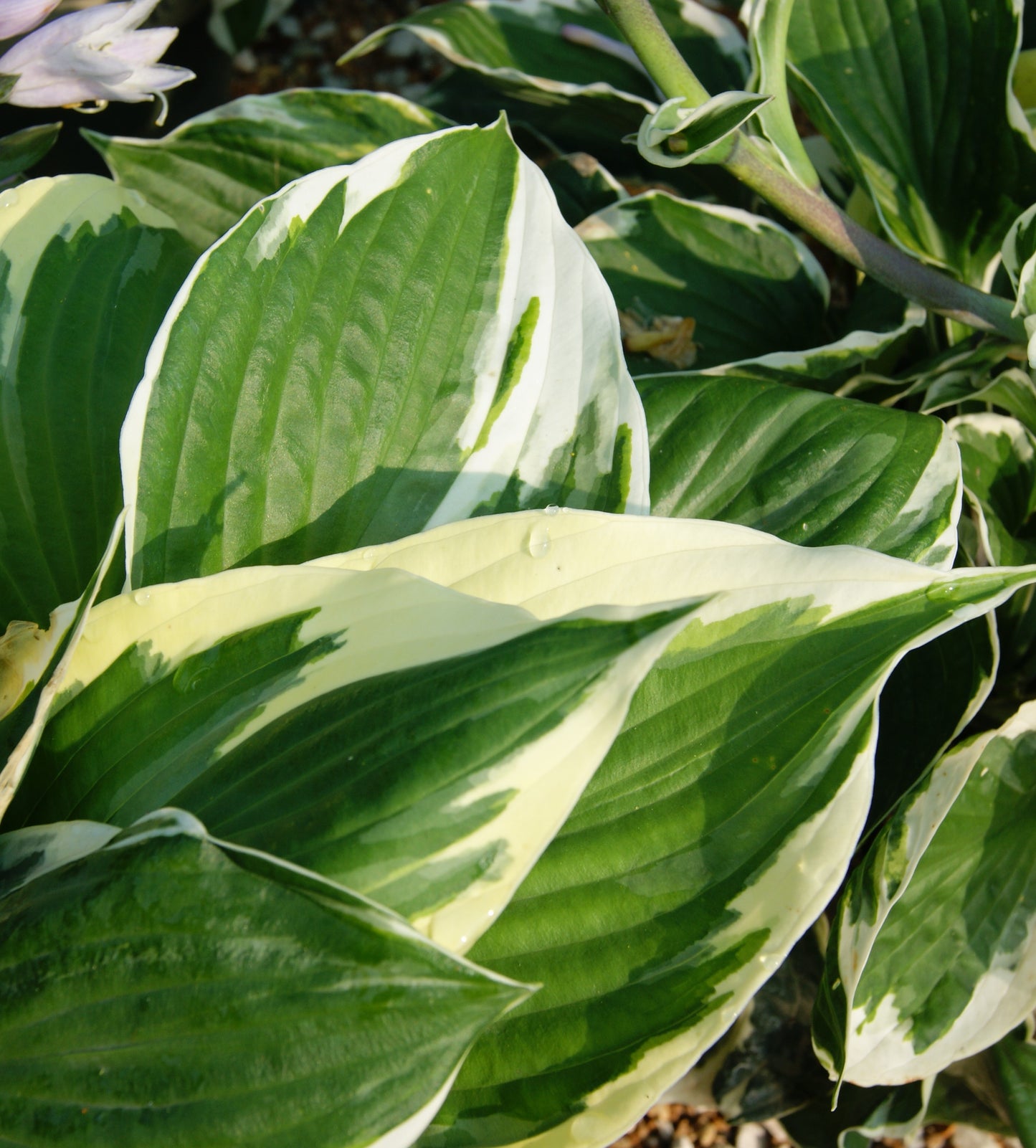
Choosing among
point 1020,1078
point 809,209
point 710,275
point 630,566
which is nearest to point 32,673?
point 630,566

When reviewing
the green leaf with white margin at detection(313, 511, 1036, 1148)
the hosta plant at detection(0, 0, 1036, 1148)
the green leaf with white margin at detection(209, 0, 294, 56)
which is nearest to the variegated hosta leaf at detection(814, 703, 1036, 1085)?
the hosta plant at detection(0, 0, 1036, 1148)

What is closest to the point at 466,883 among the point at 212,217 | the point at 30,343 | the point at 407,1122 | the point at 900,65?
the point at 407,1122

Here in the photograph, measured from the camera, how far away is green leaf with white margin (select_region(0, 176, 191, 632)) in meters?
0.62

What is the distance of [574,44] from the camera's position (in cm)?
105

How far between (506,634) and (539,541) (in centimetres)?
9

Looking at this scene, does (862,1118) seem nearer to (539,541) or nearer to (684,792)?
(684,792)

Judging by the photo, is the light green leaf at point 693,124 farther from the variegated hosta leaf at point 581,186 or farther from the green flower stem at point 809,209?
the variegated hosta leaf at point 581,186

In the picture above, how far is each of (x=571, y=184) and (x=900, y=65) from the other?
1.01ft

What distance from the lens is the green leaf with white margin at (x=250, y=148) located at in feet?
2.84

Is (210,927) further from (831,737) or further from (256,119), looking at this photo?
(256,119)

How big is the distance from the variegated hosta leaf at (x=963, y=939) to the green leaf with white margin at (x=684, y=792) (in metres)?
0.25

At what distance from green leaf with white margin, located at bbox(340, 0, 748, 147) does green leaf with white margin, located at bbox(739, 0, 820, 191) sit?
0.88ft

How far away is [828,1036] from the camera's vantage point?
0.66 m

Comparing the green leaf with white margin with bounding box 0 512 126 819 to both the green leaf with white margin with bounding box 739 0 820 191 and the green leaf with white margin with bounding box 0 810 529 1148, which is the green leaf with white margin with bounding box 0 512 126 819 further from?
the green leaf with white margin with bounding box 739 0 820 191
